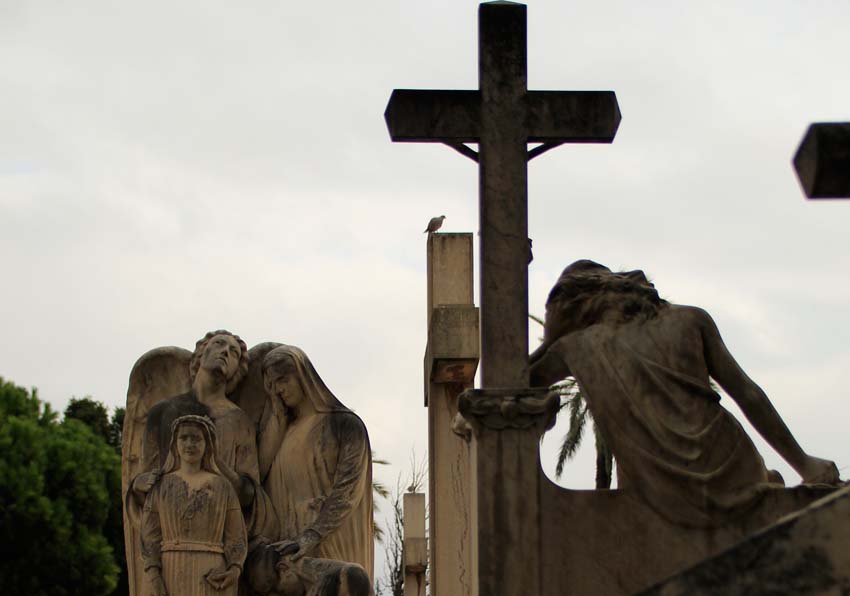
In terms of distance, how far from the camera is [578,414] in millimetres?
28719

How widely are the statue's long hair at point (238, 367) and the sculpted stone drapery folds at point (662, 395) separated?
414 centimetres

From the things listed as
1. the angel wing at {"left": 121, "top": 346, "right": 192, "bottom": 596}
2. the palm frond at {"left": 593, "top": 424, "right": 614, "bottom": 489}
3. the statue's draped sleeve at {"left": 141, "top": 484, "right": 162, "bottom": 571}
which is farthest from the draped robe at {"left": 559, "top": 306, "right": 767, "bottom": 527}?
the palm frond at {"left": 593, "top": 424, "right": 614, "bottom": 489}

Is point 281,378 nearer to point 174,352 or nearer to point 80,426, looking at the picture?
point 174,352

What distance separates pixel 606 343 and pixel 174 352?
15.8ft

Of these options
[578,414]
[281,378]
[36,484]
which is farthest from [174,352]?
[36,484]

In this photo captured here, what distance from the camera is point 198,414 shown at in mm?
12727

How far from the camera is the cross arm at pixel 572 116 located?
30.1 ft

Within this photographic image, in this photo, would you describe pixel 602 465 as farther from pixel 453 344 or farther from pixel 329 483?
pixel 329 483

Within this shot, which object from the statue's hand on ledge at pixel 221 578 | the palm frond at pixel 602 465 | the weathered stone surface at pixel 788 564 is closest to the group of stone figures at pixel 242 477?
the statue's hand on ledge at pixel 221 578

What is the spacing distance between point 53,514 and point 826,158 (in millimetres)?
32762

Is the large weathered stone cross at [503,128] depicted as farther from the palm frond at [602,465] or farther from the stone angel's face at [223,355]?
the palm frond at [602,465]

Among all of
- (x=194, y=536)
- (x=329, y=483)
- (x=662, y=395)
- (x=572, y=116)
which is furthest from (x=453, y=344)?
(x=662, y=395)

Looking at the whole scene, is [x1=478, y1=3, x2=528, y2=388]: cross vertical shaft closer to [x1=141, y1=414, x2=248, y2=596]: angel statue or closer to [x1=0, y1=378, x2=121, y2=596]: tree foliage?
[x1=141, y1=414, x2=248, y2=596]: angel statue

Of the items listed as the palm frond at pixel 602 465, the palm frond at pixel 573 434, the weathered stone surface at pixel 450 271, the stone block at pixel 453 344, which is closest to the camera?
the stone block at pixel 453 344
